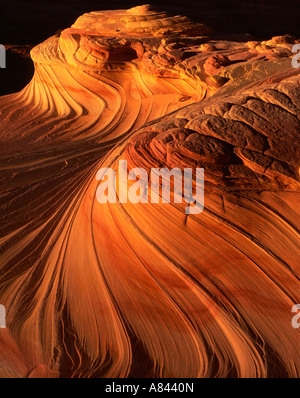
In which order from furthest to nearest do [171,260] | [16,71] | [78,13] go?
[78,13]
[16,71]
[171,260]

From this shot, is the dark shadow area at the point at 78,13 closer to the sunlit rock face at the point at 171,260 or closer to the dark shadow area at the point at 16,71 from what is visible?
the dark shadow area at the point at 16,71

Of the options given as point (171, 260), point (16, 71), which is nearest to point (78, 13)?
point (16, 71)

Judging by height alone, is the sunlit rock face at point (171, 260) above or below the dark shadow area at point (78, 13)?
below

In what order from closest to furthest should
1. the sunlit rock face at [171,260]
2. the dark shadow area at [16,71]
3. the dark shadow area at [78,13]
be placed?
the sunlit rock face at [171,260]
the dark shadow area at [16,71]
the dark shadow area at [78,13]

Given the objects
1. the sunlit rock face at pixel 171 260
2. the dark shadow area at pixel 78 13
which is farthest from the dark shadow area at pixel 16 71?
the sunlit rock face at pixel 171 260

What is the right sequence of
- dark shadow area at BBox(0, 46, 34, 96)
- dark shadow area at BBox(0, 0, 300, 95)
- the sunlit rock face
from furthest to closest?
dark shadow area at BBox(0, 0, 300, 95) < dark shadow area at BBox(0, 46, 34, 96) < the sunlit rock face

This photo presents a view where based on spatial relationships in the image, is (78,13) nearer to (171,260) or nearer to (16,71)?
(16,71)

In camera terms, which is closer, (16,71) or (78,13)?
(16,71)

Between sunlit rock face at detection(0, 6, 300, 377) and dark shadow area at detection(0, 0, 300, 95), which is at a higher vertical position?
dark shadow area at detection(0, 0, 300, 95)

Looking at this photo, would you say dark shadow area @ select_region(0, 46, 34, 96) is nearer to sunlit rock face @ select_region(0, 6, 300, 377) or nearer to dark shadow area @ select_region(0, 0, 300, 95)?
dark shadow area @ select_region(0, 0, 300, 95)

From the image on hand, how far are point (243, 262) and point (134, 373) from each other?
2.64 feet

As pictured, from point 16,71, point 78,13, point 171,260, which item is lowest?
point 171,260

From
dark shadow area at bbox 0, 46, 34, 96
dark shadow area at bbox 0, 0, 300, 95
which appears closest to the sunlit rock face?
dark shadow area at bbox 0, 46, 34, 96

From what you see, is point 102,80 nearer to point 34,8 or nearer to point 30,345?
point 30,345
